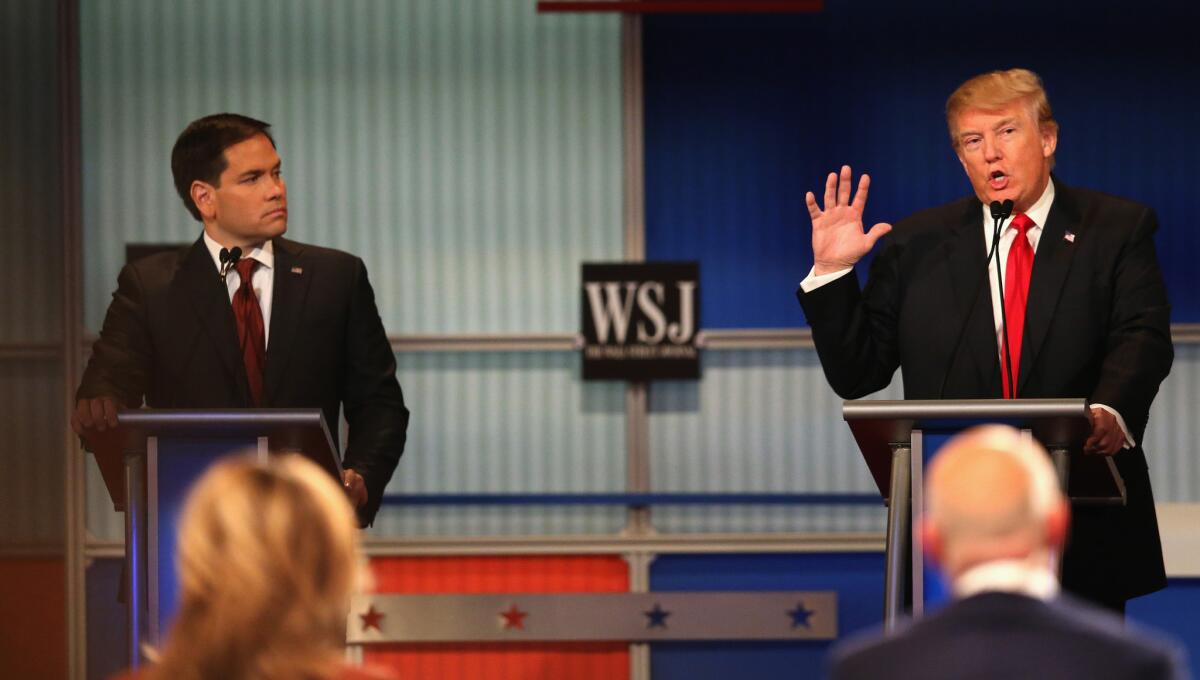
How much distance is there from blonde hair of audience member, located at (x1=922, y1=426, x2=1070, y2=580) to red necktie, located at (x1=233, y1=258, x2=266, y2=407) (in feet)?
7.66

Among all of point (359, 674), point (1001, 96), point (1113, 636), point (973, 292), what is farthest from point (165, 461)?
point (1113, 636)

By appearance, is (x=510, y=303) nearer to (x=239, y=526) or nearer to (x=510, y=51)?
(x=510, y=51)

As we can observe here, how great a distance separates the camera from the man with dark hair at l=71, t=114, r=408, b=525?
12.5 feet

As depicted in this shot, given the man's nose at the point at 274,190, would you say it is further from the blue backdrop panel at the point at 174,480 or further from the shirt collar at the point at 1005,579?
the shirt collar at the point at 1005,579

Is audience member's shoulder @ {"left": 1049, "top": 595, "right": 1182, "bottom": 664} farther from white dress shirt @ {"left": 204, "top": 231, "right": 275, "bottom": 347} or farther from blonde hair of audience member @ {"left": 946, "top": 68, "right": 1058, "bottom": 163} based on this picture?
white dress shirt @ {"left": 204, "top": 231, "right": 275, "bottom": 347}

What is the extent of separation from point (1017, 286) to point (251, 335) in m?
1.62

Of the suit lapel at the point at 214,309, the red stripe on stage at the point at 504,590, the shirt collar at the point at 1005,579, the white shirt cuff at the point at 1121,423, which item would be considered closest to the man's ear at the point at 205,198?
the suit lapel at the point at 214,309

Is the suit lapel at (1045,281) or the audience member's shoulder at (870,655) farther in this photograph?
the suit lapel at (1045,281)

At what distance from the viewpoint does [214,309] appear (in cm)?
383

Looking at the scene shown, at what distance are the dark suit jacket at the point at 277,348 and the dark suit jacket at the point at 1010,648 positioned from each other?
Result: 215 centimetres

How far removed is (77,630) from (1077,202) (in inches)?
170

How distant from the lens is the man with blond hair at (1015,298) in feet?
10.8

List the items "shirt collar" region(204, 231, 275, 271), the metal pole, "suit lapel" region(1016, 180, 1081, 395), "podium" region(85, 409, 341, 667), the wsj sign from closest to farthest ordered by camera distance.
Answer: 1. the metal pole
2. "podium" region(85, 409, 341, 667)
3. "suit lapel" region(1016, 180, 1081, 395)
4. "shirt collar" region(204, 231, 275, 271)
5. the wsj sign

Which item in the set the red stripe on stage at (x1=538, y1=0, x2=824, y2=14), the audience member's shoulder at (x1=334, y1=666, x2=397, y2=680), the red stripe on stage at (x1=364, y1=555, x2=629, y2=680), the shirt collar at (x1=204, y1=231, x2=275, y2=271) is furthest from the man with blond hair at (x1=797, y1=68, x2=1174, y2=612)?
the red stripe on stage at (x1=364, y1=555, x2=629, y2=680)
